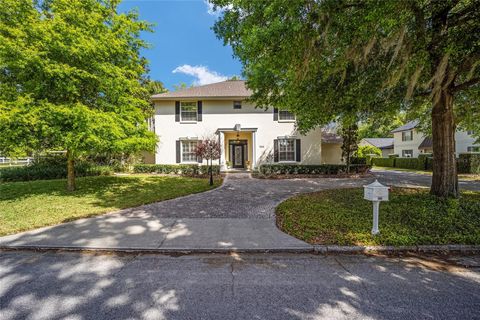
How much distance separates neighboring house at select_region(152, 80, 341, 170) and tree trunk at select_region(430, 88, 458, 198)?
31.2 feet

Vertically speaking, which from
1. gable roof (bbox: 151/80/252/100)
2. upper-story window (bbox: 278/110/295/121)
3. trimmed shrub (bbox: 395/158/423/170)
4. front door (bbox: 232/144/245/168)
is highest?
gable roof (bbox: 151/80/252/100)

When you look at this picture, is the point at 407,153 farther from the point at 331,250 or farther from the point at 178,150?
the point at 331,250

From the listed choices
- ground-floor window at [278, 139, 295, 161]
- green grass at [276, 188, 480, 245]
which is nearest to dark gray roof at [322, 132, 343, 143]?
ground-floor window at [278, 139, 295, 161]

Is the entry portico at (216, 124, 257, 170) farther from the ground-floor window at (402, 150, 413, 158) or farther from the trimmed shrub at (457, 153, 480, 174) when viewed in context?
the ground-floor window at (402, 150, 413, 158)

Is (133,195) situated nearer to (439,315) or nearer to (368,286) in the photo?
(368,286)

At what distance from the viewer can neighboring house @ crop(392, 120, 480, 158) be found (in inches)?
904

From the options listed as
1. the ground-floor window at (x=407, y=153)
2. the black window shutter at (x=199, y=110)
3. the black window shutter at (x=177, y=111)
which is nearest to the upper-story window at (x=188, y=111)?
the black window shutter at (x=177, y=111)

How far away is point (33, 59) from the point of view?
6.89 m

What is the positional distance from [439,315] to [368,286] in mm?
729

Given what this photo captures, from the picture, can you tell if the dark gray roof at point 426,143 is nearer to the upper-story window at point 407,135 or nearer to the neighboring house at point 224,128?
the upper-story window at point 407,135

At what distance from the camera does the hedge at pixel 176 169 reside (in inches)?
584

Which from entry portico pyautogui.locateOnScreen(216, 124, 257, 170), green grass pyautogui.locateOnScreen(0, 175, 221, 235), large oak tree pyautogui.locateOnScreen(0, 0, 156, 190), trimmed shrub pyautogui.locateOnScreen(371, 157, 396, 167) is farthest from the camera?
trimmed shrub pyautogui.locateOnScreen(371, 157, 396, 167)

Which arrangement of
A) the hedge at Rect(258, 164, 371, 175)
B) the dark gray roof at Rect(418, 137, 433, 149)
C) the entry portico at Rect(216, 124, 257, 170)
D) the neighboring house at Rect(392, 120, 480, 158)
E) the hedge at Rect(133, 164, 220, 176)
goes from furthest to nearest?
1. the dark gray roof at Rect(418, 137, 433, 149)
2. the neighboring house at Rect(392, 120, 480, 158)
3. the entry portico at Rect(216, 124, 257, 170)
4. the hedge at Rect(133, 164, 220, 176)
5. the hedge at Rect(258, 164, 371, 175)

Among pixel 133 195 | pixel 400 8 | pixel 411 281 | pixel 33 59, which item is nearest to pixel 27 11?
pixel 33 59
